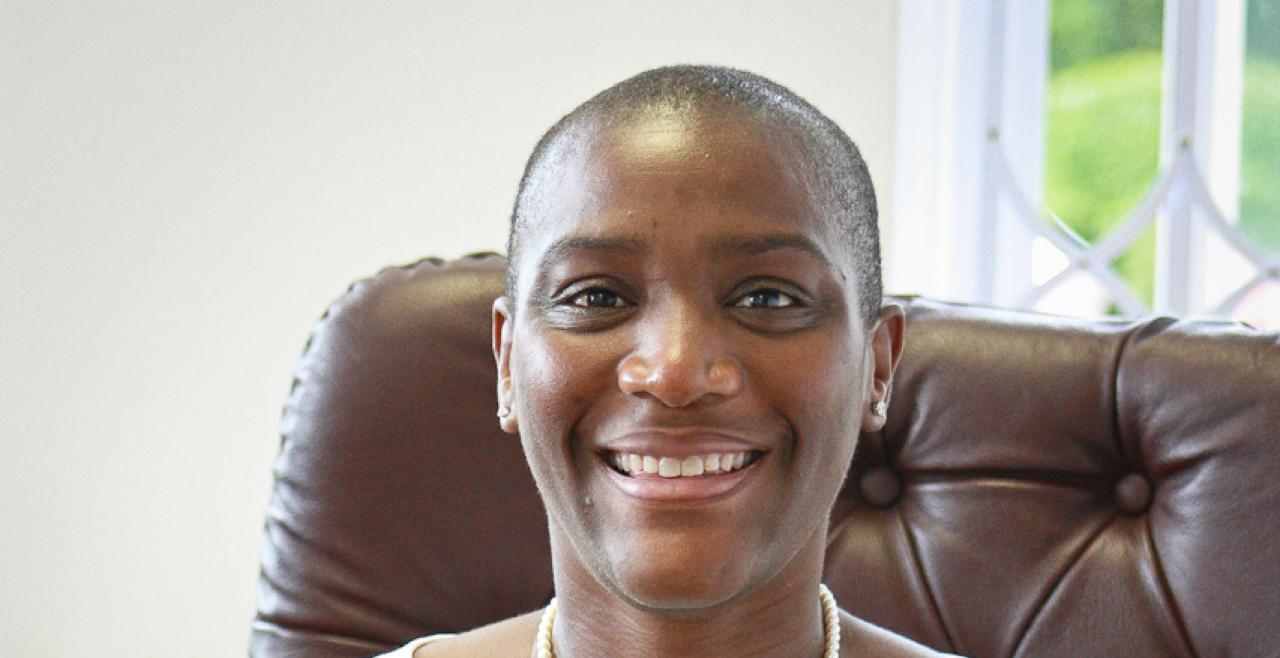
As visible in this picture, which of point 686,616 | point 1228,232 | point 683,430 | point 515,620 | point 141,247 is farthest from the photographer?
point 1228,232

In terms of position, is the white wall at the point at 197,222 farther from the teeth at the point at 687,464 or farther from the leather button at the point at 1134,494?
the teeth at the point at 687,464

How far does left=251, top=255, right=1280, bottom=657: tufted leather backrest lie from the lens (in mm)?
1430

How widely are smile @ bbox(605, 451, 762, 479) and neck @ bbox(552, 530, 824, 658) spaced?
0.40 ft

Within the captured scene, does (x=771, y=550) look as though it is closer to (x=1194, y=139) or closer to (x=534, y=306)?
(x=534, y=306)

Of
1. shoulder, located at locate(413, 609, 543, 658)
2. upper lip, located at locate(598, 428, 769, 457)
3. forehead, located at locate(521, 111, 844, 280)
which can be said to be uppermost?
forehead, located at locate(521, 111, 844, 280)

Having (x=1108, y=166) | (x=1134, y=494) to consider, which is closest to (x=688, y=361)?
(x=1134, y=494)

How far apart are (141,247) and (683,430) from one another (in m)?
1.14

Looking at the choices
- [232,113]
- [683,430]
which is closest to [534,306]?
[683,430]

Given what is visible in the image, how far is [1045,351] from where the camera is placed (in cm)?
149

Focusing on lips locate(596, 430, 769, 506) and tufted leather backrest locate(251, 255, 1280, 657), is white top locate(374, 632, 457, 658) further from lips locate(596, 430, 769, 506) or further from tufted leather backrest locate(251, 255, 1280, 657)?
lips locate(596, 430, 769, 506)

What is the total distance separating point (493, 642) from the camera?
53.3 inches

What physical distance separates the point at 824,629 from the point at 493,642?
0.28 metres

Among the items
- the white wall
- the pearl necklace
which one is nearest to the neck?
the pearl necklace

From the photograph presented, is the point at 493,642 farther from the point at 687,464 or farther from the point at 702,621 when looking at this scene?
the point at 687,464
